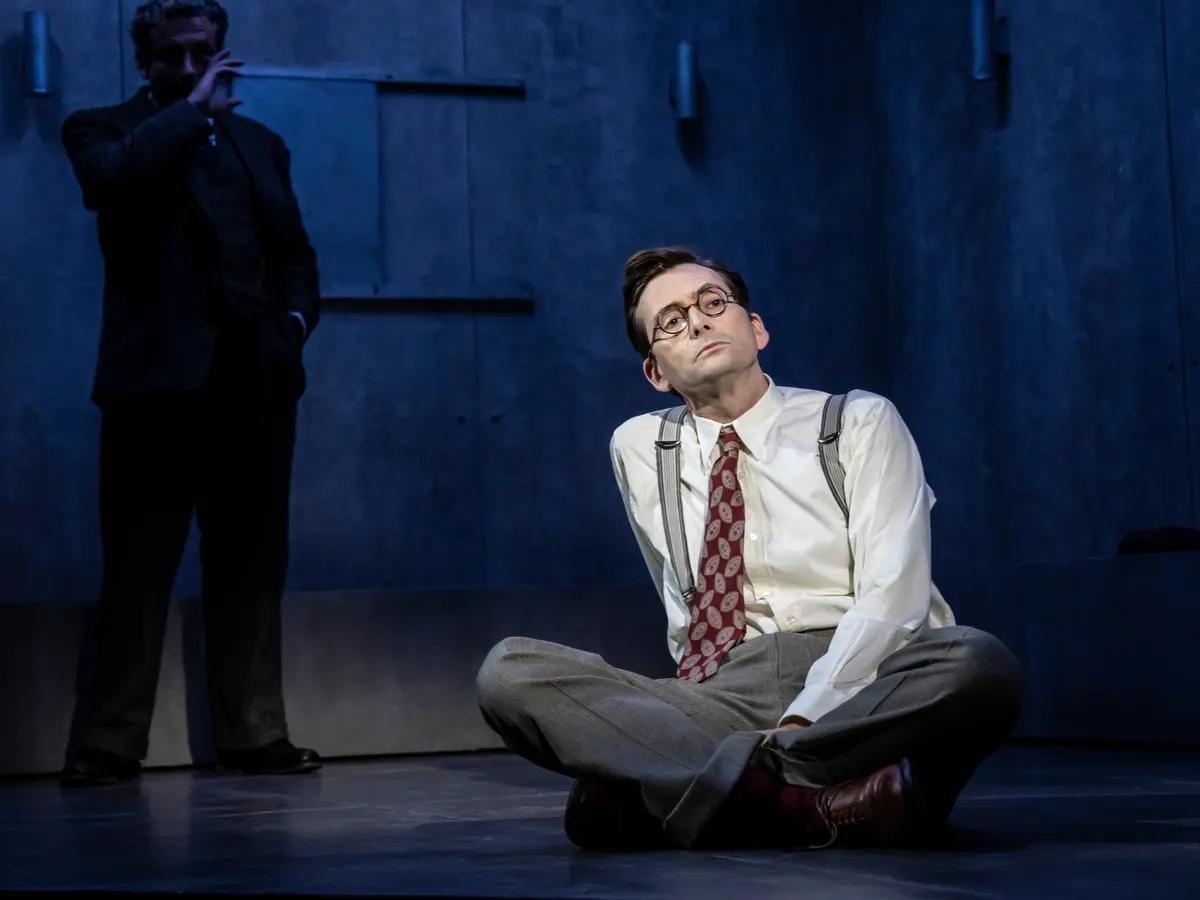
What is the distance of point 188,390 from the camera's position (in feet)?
12.5

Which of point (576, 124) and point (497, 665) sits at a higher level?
point (576, 124)

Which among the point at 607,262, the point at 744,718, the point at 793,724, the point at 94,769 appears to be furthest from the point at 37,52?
the point at 793,724

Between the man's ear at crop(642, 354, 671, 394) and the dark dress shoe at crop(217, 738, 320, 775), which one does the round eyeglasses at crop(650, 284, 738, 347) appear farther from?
the dark dress shoe at crop(217, 738, 320, 775)

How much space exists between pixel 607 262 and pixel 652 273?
3.45m

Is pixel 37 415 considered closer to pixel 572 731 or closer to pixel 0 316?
pixel 0 316

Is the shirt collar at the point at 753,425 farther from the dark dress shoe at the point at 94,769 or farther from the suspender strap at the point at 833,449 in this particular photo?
the dark dress shoe at the point at 94,769

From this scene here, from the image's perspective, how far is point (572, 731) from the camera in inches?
85.9

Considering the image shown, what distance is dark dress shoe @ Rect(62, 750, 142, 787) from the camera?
3.79 metres

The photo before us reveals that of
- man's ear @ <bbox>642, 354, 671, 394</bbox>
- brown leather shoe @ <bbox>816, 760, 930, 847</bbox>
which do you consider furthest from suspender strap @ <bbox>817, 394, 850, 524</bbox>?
brown leather shoe @ <bbox>816, 760, 930, 847</bbox>

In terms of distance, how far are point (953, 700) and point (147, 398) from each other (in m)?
2.31

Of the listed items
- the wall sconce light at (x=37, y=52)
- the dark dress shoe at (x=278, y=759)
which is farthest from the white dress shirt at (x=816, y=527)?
the wall sconce light at (x=37, y=52)

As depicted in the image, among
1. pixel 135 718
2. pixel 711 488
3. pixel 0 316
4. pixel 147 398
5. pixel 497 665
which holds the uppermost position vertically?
pixel 0 316

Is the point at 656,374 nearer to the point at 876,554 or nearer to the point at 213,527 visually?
the point at 876,554

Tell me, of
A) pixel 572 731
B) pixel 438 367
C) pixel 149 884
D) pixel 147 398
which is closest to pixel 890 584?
pixel 572 731
